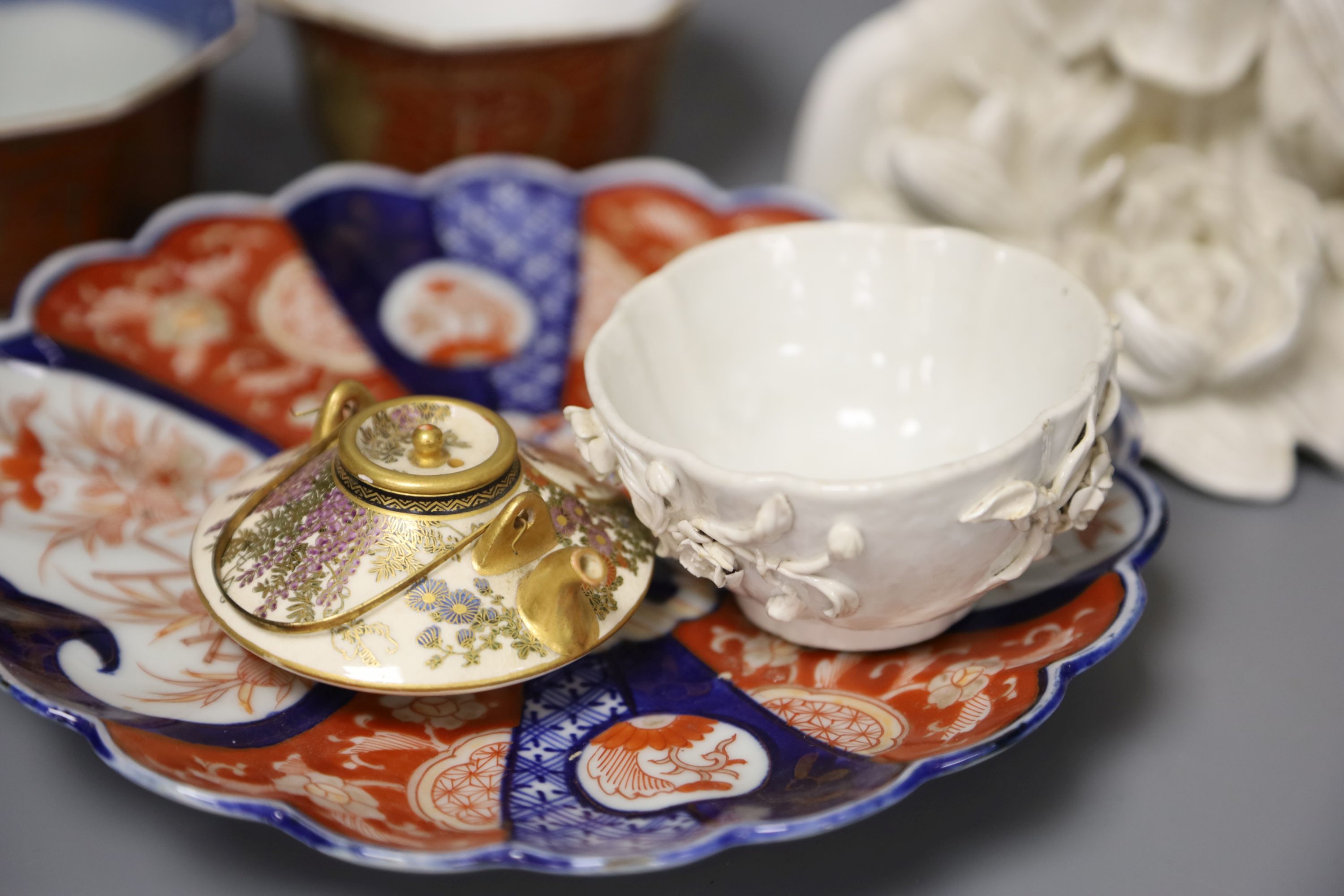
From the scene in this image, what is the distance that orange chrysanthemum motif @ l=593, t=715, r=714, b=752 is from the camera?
0.90 meters

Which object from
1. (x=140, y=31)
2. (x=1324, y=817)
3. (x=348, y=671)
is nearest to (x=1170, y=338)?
(x=1324, y=817)

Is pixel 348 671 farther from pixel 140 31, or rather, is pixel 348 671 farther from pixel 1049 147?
pixel 140 31

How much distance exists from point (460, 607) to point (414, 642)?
4 cm

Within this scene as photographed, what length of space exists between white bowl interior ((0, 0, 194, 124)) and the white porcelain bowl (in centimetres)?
83

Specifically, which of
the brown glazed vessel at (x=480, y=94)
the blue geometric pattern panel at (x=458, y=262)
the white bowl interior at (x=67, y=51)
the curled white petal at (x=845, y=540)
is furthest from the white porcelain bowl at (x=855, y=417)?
the white bowl interior at (x=67, y=51)

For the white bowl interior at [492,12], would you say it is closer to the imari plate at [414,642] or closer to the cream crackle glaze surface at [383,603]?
the imari plate at [414,642]

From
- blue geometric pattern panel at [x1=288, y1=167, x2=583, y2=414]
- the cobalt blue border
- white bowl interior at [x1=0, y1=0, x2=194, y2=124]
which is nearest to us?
the cobalt blue border

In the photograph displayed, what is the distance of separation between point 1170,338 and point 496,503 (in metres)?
0.61

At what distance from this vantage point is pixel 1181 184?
1.28 metres

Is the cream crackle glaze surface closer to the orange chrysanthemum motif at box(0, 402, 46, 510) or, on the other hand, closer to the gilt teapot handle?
the gilt teapot handle

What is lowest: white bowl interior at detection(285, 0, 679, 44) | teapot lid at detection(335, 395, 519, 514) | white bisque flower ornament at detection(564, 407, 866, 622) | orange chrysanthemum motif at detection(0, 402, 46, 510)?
orange chrysanthemum motif at detection(0, 402, 46, 510)

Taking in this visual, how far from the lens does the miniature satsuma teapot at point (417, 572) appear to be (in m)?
0.84

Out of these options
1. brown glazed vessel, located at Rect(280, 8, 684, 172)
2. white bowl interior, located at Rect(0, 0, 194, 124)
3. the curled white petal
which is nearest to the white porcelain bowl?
the curled white petal

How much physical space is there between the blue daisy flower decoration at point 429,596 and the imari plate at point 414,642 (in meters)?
0.05
